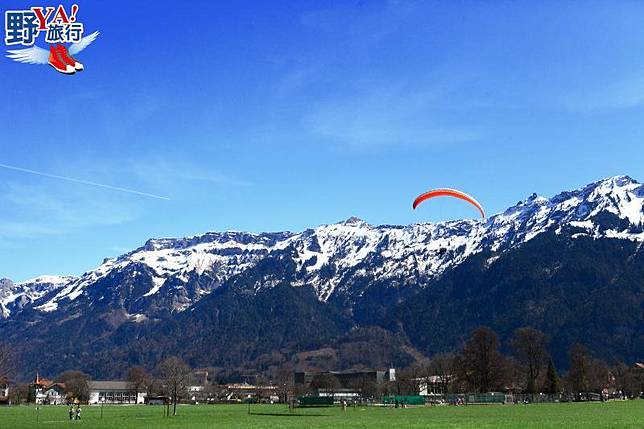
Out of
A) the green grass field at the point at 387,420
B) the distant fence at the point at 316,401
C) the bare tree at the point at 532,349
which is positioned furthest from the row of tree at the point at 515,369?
the green grass field at the point at 387,420

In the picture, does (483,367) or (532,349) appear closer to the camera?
(483,367)

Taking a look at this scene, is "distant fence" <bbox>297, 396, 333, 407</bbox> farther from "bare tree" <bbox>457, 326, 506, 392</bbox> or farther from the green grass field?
the green grass field

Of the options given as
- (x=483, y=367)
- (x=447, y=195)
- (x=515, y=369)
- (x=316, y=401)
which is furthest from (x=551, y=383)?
(x=447, y=195)

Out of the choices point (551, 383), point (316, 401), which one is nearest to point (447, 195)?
point (316, 401)

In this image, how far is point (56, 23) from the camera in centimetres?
4922

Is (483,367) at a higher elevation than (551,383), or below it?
higher

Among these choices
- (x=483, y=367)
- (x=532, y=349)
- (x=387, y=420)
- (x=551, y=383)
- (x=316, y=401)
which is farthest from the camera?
(x=532, y=349)

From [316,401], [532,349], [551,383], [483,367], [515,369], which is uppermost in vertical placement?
[532,349]

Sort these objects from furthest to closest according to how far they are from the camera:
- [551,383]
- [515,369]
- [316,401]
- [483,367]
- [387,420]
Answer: [515,369]
[551,383]
[483,367]
[316,401]
[387,420]

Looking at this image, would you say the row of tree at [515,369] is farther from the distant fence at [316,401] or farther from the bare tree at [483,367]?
the distant fence at [316,401]

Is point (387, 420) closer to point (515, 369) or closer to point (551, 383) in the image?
point (551, 383)

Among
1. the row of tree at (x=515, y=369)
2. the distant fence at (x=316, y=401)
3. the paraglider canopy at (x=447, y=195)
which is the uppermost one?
the paraglider canopy at (x=447, y=195)

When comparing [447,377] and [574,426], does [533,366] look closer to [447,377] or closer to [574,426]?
[447,377]

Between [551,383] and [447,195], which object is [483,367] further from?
[447,195]
